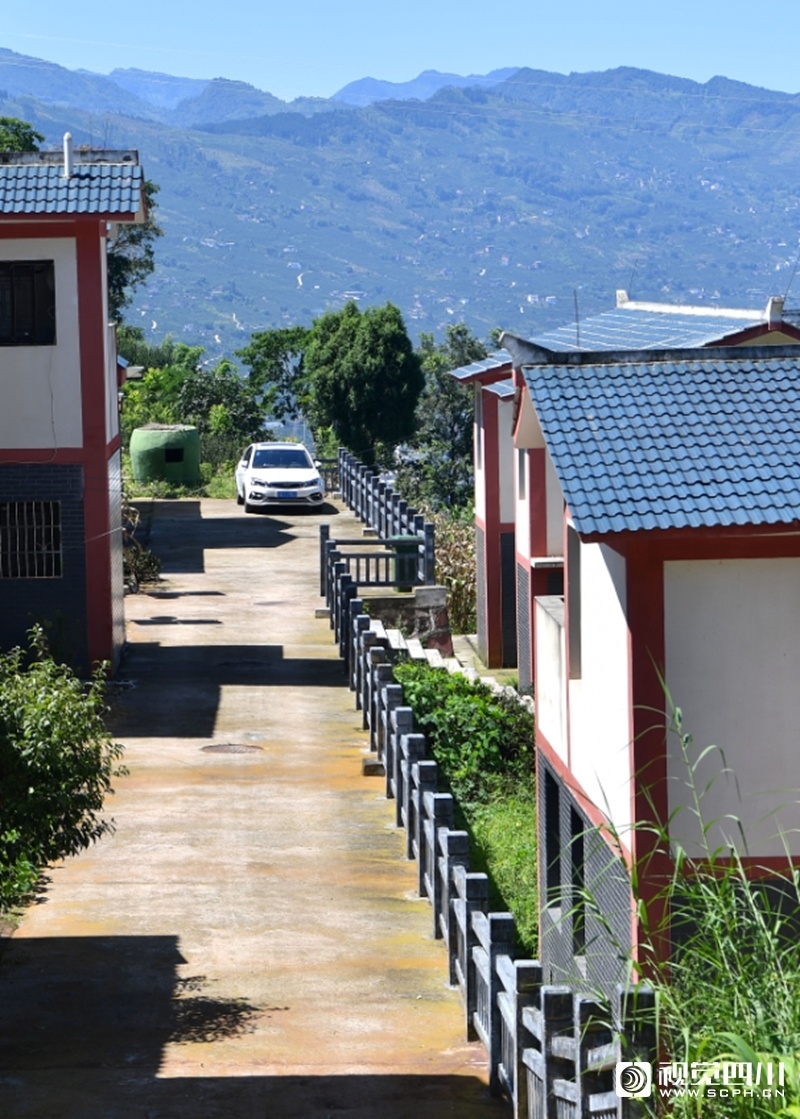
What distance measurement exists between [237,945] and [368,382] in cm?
3878

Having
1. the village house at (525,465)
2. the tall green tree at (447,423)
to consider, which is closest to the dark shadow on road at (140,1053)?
the village house at (525,465)

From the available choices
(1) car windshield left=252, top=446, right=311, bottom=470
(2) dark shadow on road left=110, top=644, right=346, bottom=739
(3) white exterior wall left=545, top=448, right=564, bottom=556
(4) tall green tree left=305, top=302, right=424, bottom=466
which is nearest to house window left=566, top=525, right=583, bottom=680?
(2) dark shadow on road left=110, top=644, right=346, bottom=739

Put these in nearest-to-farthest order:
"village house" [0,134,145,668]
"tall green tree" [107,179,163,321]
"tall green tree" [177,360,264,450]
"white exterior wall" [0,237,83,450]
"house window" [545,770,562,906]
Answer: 1. "house window" [545,770,562,906]
2. "village house" [0,134,145,668]
3. "white exterior wall" [0,237,83,450]
4. "tall green tree" [177,360,264,450]
5. "tall green tree" [107,179,163,321]

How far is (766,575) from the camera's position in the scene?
35.9 ft

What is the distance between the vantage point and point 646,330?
26.1m

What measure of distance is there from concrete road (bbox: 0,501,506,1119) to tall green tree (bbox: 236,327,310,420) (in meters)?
41.9

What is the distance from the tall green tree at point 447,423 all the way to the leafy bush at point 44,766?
4445 cm

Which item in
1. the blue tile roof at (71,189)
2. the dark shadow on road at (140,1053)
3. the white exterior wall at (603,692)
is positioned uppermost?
the blue tile roof at (71,189)

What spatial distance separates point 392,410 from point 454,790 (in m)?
33.0

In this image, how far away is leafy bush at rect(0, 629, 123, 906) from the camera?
11.6m

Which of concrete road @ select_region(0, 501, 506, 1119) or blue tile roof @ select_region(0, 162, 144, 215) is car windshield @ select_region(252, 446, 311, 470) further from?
blue tile roof @ select_region(0, 162, 144, 215)

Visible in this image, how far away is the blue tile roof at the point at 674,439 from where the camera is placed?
34.5 ft

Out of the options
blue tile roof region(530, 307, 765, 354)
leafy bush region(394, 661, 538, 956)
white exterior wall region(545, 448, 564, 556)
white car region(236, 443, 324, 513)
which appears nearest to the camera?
leafy bush region(394, 661, 538, 956)

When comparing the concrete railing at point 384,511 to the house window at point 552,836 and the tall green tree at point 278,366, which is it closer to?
the house window at point 552,836
